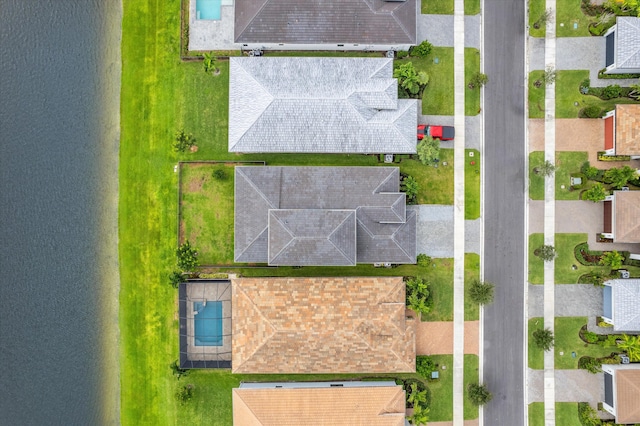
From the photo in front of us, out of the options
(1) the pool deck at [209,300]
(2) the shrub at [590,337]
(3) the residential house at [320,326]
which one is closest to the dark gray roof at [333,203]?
(3) the residential house at [320,326]

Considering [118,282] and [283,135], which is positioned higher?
[283,135]

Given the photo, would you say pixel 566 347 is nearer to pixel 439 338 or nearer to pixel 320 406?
pixel 439 338

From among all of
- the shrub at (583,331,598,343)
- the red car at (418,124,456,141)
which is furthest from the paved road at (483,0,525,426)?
the shrub at (583,331,598,343)

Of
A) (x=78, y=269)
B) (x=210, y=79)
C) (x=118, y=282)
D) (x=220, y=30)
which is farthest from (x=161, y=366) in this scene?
(x=220, y=30)

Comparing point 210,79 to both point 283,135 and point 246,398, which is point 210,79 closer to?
point 283,135

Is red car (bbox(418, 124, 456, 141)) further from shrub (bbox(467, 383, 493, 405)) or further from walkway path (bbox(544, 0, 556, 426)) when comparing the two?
shrub (bbox(467, 383, 493, 405))

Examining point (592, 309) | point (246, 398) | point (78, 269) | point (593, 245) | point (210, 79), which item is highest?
point (210, 79)

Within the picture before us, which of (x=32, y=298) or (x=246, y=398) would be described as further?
(x=32, y=298)
